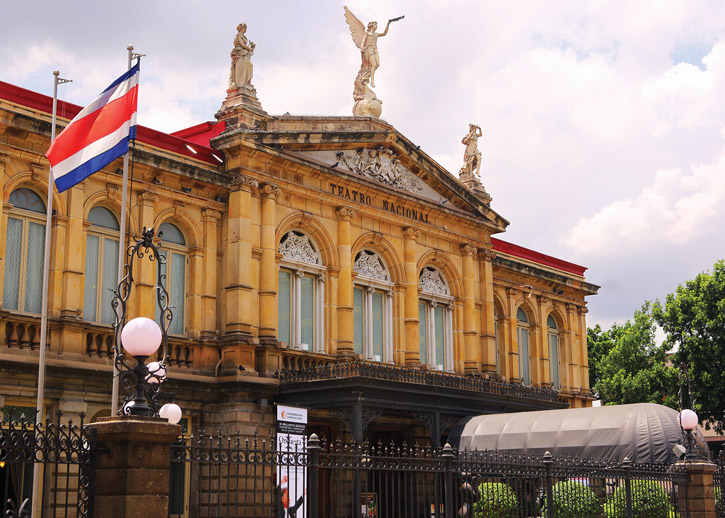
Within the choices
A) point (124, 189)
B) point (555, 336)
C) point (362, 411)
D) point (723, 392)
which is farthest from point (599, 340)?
point (124, 189)

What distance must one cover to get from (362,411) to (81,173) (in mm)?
9545

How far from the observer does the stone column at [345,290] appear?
26984 millimetres

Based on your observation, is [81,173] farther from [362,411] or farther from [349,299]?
[349,299]

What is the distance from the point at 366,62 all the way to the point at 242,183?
7194 millimetres

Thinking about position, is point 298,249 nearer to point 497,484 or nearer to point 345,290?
point 345,290

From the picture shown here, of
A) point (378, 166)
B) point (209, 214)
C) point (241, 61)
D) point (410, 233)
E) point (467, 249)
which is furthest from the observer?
point (467, 249)

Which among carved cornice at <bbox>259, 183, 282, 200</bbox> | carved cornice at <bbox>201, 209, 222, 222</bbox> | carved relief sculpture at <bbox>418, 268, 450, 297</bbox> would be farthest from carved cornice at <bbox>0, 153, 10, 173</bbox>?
carved relief sculpture at <bbox>418, 268, 450, 297</bbox>

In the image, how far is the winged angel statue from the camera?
29.5 metres

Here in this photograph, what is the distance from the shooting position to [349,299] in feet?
89.5

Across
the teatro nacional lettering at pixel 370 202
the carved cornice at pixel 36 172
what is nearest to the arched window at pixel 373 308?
the teatro nacional lettering at pixel 370 202

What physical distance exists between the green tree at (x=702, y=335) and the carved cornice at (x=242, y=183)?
2560 centimetres

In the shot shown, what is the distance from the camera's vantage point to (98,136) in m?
17.1

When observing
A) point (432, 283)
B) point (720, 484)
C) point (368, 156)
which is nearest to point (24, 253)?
point (368, 156)

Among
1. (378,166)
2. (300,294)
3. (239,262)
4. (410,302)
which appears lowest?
(300,294)
